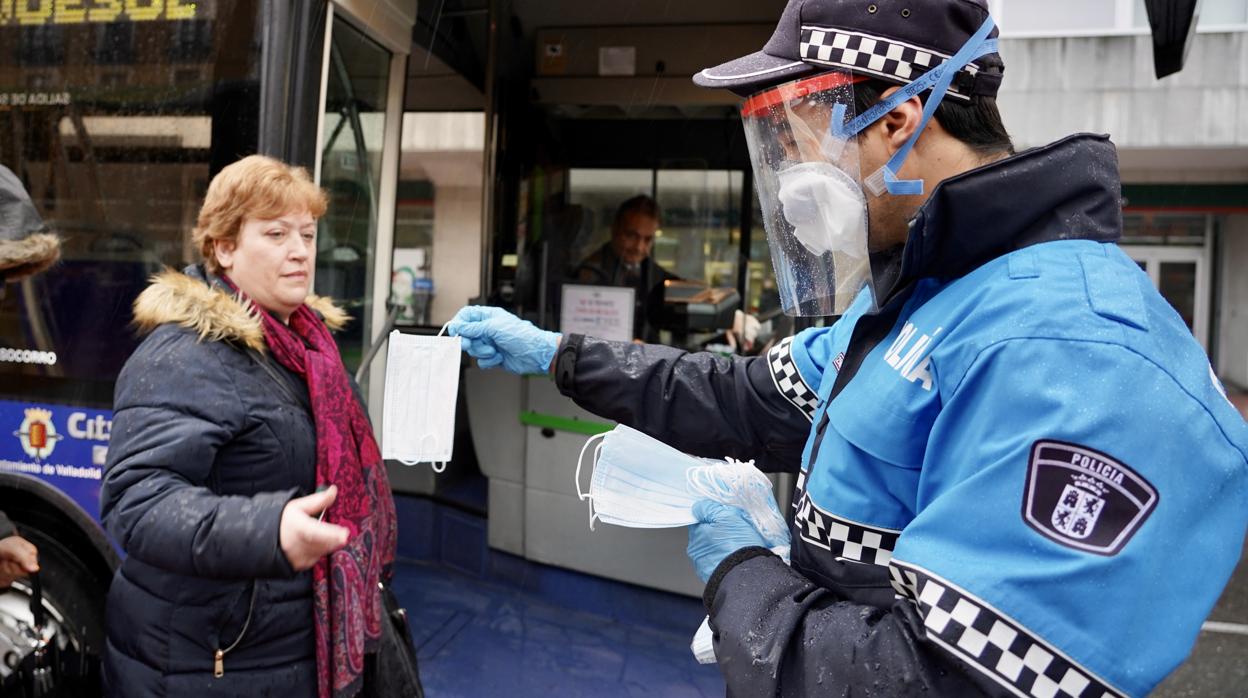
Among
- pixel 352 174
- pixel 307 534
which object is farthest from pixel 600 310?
pixel 307 534

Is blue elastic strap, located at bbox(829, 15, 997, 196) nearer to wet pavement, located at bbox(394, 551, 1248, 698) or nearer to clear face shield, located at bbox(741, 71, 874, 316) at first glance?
clear face shield, located at bbox(741, 71, 874, 316)

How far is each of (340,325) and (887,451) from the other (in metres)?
1.78

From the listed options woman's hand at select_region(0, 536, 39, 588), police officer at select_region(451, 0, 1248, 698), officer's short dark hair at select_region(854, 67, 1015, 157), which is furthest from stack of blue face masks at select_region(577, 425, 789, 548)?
woman's hand at select_region(0, 536, 39, 588)

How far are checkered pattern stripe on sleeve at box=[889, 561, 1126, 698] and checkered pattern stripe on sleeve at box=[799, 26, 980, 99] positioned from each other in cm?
70

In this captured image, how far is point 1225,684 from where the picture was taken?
14.7 ft

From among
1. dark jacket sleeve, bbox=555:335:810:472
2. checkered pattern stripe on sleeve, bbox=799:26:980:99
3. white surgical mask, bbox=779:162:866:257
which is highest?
checkered pattern stripe on sleeve, bbox=799:26:980:99

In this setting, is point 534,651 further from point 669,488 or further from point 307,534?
point 307,534

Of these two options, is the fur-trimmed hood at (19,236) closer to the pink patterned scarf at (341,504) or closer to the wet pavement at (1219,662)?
the pink patterned scarf at (341,504)

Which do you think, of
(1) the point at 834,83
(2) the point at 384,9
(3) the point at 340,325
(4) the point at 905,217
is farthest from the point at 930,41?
(2) the point at 384,9

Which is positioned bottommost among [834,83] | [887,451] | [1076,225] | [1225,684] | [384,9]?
[1225,684]

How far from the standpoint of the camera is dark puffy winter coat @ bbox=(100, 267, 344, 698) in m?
1.74

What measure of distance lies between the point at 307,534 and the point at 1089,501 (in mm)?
1296

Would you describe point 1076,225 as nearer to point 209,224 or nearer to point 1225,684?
point 209,224

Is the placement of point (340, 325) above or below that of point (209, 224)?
below
